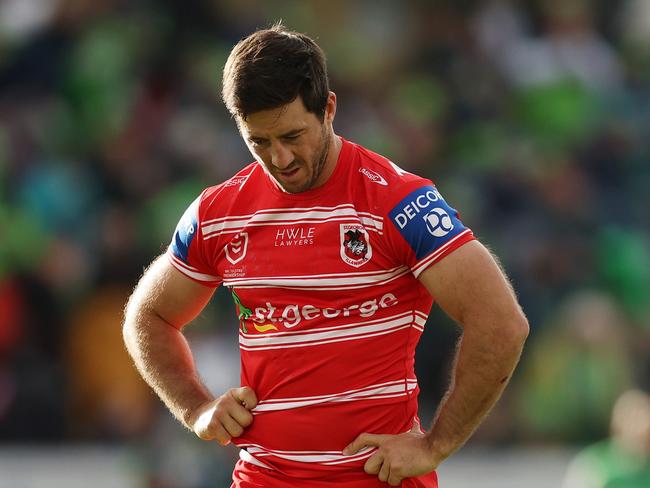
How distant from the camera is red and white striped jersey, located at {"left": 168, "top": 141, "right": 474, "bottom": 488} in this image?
159 inches

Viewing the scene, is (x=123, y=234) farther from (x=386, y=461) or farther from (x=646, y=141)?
(x=386, y=461)

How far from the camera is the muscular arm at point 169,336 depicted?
178 inches

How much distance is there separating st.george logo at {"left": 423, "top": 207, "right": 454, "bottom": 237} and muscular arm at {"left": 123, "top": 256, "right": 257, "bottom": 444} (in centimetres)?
99

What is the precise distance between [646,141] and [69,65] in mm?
5438

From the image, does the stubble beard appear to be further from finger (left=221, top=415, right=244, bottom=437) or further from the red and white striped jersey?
finger (left=221, top=415, right=244, bottom=437)

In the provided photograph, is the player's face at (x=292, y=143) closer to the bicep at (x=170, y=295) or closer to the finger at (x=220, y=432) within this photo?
the bicep at (x=170, y=295)

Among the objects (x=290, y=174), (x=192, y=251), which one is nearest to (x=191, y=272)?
(x=192, y=251)

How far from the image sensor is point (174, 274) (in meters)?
4.50

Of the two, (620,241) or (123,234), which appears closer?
(123,234)

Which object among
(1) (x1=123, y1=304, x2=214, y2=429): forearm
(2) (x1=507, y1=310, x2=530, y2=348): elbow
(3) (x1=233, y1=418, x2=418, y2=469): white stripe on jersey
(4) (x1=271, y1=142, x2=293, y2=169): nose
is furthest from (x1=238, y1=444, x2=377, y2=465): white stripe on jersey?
(4) (x1=271, y1=142, x2=293, y2=169): nose

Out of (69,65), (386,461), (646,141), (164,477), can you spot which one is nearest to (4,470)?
(164,477)

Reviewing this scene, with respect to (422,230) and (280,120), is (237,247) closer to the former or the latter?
(280,120)

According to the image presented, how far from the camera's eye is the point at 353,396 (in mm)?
4090

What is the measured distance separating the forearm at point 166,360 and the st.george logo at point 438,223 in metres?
1.16
